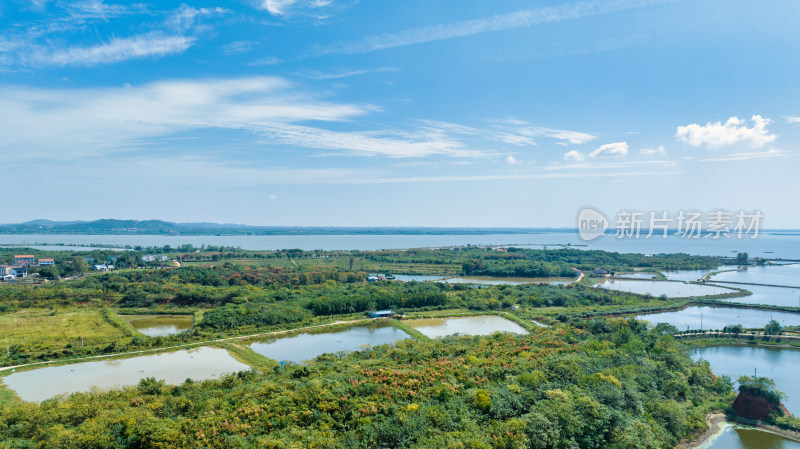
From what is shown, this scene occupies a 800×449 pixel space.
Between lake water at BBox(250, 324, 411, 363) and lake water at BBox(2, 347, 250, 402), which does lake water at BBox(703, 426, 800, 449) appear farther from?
lake water at BBox(2, 347, 250, 402)

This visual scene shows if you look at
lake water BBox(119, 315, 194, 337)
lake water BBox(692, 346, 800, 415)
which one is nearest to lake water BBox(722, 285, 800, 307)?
lake water BBox(692, 346, 800, 415)

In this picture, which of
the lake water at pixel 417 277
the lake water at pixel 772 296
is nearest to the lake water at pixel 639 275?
the lake water at pixel 772 296

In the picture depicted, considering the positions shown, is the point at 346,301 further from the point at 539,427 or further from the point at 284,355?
Answer: the point at 539,427

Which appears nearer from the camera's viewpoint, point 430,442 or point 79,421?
point 430,442

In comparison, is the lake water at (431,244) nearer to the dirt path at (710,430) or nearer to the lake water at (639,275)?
the lake water at (639,275)

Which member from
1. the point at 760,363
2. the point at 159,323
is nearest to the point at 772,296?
the point at 760,363

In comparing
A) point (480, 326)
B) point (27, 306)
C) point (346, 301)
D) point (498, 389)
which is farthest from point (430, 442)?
point (27, 306)
